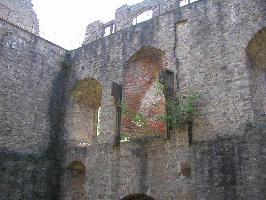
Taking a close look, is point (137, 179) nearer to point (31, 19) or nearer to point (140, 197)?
point (140, 197)

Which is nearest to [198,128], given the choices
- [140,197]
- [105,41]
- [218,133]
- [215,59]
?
[218,133]

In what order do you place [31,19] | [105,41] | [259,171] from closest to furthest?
1. [259,171]
2. [105,41]
3. [31,19]

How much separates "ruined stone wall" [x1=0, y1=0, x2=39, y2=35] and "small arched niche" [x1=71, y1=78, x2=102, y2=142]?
625 centimetres

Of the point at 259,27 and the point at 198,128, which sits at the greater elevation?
the point at 259,27

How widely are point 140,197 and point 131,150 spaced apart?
1.24 meters

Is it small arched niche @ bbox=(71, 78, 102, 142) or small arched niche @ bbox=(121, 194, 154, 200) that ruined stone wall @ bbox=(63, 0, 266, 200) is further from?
small arched niche @ bbox=(71, 78, 102, 142)

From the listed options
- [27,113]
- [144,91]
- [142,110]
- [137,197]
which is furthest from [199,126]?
[27,113]

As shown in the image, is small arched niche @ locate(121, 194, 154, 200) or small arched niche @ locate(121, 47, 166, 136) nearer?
small arched niche @ locate(121, 194, 154, 200)

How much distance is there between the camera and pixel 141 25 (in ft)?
36.4

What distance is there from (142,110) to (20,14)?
10.1 meters

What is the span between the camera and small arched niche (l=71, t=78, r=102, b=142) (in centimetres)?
1224

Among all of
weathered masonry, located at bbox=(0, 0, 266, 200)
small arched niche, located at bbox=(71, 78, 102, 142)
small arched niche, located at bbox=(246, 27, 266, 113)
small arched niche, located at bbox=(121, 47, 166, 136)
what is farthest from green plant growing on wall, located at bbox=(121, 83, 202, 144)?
small arched niche, located at bbox=(71, 78, 102, 142)

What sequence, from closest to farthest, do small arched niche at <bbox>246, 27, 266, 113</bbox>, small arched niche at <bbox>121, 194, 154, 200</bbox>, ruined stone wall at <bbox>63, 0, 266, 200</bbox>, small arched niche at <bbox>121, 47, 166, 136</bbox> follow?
ruined stone wall at <bbox>63, 0, 266, 200</bbox> → small arched niche at <bbox>246, 27, 266, 113</bbox> → small arched niche at <bbox>121, 194, 154, 200</bbox> → small arched niche at <bbox>121, 47, 166, 136</bbox>

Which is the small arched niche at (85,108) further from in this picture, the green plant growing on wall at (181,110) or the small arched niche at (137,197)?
the green plant growing on wall at (181,110)
